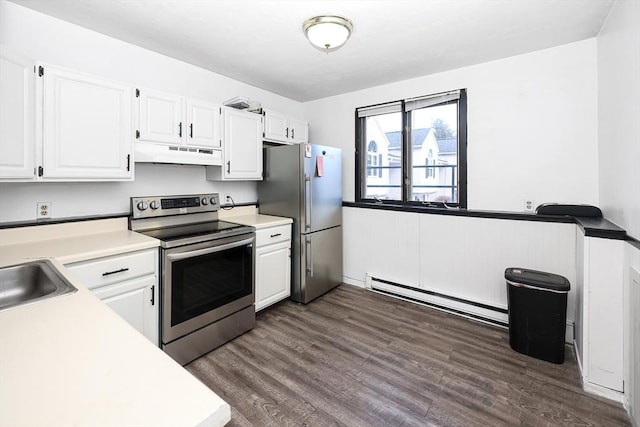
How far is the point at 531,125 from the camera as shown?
2588mm

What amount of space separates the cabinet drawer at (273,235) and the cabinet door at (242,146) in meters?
0.60

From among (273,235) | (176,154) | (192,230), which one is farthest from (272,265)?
(176,154)

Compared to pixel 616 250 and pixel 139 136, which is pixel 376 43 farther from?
pixel 616 250

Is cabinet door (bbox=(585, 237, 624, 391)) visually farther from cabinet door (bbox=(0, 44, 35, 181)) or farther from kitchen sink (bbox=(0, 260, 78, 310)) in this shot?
cabinet door (bbox=(0, 44, 35, 181))

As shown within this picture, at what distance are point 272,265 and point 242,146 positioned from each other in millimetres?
1213

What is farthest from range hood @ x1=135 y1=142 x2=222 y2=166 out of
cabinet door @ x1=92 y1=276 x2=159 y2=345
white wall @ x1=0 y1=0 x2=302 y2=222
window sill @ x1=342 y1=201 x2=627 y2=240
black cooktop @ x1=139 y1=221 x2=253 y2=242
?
window sill @ x1=342 y1=201 x2=627 y2=240

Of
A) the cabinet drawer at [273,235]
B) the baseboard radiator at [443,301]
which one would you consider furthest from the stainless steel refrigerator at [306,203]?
the baseboard radiator at [443,301]

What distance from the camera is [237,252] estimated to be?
2477mm

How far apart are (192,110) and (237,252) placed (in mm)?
1255

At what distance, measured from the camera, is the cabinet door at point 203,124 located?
252 centimetres

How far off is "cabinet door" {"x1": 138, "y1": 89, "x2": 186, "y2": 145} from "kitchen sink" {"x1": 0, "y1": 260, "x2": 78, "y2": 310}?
1.12m

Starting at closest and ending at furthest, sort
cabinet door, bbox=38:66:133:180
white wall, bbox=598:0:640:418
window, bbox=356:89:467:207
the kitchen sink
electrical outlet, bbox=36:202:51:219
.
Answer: the kitchen sink
white wall, bbox=598:0:640:418
cabinet door, bbox=38:66:133:180
electrical outlet, bbox=36:202:51:219
window, bbox=356:89:467:207

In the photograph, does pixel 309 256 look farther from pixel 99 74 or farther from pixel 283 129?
pixel 99 74

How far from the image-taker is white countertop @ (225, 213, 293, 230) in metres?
2.81
